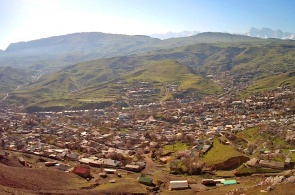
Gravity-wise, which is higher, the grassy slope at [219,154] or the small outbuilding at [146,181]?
the grassy slope at [219,154]

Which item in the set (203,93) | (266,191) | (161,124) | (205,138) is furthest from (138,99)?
(266,191)

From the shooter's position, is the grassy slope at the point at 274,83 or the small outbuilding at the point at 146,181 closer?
the small outbuilding at the point at 146,181

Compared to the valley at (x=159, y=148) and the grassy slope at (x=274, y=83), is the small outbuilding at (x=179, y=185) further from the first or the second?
the grassy slope at (x=274, y=83)

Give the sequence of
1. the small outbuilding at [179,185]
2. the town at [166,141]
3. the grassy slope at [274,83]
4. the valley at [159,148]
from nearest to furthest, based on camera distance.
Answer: the valley at [159,148] < the small outbuilding at [179,185] < the town at [166,141] < the grassy slope at [274,83]

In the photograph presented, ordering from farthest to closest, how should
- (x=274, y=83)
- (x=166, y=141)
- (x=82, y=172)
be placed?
(x=274, y=83) < (x=166, y=141) < (x=82, y=172)

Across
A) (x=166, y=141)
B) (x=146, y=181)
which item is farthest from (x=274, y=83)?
(x=146, y=181)

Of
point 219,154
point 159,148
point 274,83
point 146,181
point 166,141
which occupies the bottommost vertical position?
point 159,148

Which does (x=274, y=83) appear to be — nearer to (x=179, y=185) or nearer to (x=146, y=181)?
(x=179, y=185)

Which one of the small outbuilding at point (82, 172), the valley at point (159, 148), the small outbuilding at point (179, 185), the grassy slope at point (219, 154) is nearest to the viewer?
the valley at point (159, 148)

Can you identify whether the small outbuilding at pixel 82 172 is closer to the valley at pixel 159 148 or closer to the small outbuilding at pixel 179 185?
the valley at pixel 159 148

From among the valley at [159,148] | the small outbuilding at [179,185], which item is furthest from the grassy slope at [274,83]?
the small outbuilding at [179,185]

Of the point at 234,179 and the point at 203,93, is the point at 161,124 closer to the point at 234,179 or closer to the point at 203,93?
the point at 234,179
